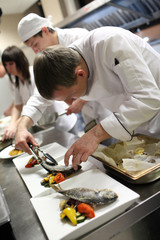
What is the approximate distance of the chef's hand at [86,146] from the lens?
0.91 metres

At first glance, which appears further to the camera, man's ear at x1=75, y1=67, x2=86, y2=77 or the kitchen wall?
the kitchen wall

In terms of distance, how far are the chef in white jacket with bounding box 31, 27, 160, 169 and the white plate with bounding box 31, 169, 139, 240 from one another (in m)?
0.10

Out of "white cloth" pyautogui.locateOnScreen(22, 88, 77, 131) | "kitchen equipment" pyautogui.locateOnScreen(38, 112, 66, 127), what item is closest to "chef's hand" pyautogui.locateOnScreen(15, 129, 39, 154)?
"white cloth" pyautogui.locateOnScreen(22, 88, 77, 131)

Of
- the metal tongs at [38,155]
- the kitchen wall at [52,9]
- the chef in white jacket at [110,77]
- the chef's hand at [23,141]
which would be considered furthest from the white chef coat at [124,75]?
the kitchen wall at [52,9]

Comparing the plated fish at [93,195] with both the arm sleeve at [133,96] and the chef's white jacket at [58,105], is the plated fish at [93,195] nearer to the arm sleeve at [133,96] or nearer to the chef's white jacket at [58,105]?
the arm sleeve at [133,96]

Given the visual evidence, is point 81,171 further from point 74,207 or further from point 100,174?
point 74,207

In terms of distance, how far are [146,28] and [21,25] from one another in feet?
4.56

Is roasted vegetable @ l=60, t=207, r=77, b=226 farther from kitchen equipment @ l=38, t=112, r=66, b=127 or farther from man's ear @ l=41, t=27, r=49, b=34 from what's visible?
man's ear @ l=41, t=27, r=49, b=34

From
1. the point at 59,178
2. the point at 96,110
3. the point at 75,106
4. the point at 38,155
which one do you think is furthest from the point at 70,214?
the point at 96,110

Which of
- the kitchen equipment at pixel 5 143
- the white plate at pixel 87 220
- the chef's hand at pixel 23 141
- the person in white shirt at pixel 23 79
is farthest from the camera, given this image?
the person in white shirt at pixel 23 79

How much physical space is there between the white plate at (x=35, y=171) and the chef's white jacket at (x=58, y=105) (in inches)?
16.3

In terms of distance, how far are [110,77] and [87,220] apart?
744 millimetres

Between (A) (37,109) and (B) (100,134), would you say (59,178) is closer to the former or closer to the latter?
(B) (100,134)

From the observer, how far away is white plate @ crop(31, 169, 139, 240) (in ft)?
2.06
